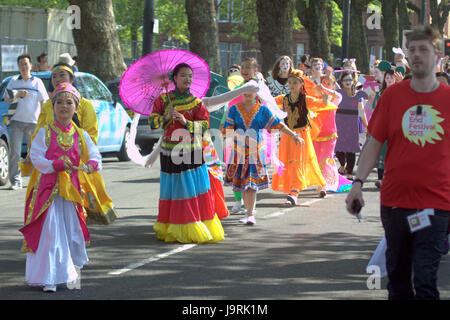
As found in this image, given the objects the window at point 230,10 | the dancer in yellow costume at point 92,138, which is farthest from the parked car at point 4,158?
the window at point 230,10

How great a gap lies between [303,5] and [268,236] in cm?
3147

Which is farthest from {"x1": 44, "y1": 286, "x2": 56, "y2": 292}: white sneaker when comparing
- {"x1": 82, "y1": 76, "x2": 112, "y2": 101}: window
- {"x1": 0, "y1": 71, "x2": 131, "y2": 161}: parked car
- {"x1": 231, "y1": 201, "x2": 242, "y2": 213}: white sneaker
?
{"x1": 82, "y1": 76, "x2": 112, "y2": 101}: window

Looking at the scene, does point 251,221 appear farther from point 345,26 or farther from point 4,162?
point 345,26

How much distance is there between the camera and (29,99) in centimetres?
1410

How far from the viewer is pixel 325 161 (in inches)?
563

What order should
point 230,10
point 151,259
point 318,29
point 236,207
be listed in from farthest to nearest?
point 230,10, point 318,29, point 236,207, point 151,259

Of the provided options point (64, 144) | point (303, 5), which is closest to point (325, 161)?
point (64, 144)

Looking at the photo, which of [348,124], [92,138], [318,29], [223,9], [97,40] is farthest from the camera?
[223,9]

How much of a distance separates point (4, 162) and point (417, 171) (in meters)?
10.2

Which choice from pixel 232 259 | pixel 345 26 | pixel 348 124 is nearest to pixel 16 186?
pixel 348 124

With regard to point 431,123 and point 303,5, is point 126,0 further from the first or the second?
point 431,123

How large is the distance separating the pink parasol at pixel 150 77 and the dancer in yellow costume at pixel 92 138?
1.62 feet

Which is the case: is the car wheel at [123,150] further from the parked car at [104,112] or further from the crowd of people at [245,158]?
the crowd of people at [245,158]

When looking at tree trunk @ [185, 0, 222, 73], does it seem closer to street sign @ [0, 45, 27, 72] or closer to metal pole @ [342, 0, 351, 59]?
street sign @ [0, 45, 27, 72]
